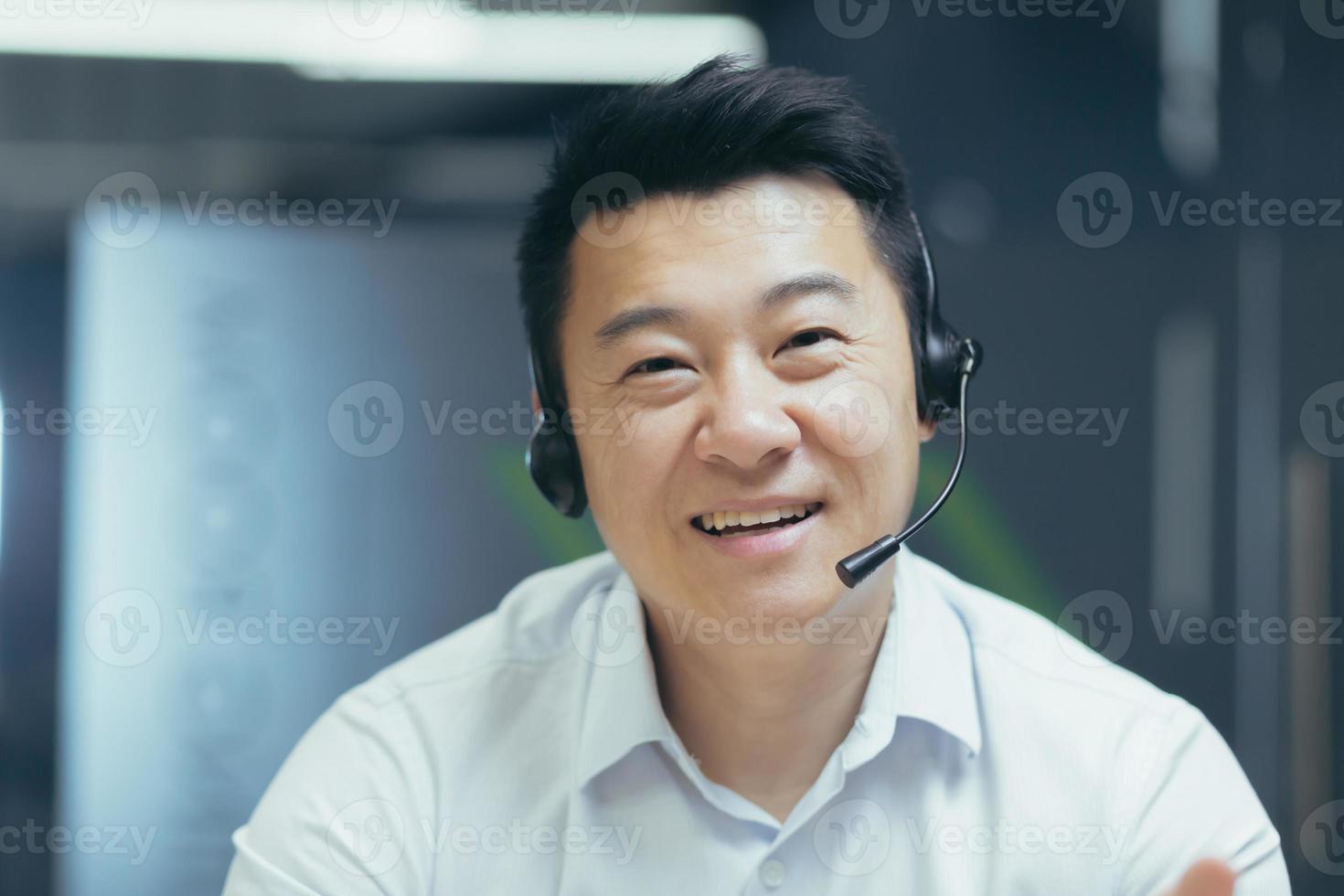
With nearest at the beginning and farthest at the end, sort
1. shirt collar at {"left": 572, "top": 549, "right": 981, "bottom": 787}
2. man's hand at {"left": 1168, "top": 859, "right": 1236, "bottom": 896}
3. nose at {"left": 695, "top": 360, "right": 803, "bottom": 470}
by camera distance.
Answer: man's hand at {"left": 1168, "top": 859, "right": 1236, "bottom": 896}
nose at {"left": 695, "top": 360, "right": 803, "bottom": 470}
shirt collar at {"left": 572, "top": 549, "right": 981, "bottom": 787}

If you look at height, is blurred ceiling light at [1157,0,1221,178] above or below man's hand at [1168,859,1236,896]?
above

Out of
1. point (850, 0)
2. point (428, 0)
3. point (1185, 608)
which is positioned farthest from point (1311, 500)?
point (428, 0)

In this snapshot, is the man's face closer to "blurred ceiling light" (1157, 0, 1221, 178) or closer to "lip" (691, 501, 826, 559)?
"lip" (691, 501, 826, 559)

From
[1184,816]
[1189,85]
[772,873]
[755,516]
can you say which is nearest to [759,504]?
[755,516]

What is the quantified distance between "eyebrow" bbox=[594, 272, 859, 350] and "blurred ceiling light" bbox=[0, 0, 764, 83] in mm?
709

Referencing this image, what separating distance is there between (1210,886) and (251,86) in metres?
1.58

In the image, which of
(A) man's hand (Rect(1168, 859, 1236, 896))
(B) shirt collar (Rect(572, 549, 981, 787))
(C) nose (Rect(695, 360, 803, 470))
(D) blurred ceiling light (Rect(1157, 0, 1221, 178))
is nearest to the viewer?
(A) man's hand (Rect(1168, 859, 1236, 896))

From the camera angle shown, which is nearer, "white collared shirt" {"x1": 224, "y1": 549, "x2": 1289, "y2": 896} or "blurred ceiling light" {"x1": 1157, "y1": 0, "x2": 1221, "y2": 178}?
"white collared shirt" {"x1": 224, "y1": 549, "x2": 1289, "y2": 896}

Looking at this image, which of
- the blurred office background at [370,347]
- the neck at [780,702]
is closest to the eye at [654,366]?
the neck at [780,702]

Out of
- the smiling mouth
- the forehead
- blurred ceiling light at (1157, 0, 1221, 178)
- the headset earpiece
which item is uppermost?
blurred ceiling light at (1157, 0, 1221, 178)

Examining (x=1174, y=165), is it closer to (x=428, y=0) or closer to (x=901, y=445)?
(x=901, y=445)

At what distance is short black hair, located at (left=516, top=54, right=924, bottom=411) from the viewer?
3.47 feet

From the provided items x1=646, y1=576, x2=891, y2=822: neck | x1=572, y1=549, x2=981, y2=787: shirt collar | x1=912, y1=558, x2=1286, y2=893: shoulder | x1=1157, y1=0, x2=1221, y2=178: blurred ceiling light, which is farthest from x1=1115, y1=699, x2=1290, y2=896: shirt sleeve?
x1=1157, y1=0, x2=1221, y2=178: blurred ceiling light

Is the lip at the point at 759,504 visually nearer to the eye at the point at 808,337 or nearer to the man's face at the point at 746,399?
the man's face at the point at 746,399
